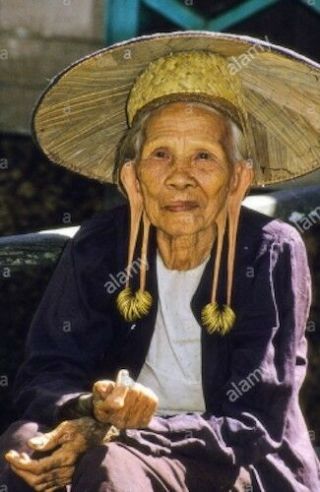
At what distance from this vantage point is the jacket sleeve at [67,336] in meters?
4.79

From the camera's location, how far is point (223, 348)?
483 cm

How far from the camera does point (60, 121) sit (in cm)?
508

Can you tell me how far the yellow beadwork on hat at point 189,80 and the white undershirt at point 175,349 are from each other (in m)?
0.45

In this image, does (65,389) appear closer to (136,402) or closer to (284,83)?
(136,402)

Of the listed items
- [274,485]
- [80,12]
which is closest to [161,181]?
[274,485]

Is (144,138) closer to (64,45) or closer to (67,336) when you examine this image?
(67,336)

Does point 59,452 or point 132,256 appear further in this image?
point 132,256

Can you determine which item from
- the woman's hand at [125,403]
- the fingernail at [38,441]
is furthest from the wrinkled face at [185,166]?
the fingernail at [38,441]

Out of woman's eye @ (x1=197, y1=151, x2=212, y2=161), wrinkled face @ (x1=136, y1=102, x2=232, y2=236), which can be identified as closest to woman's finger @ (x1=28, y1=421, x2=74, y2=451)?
wrinkled face @ (x1=136, y1=102, x2=232, y2=236)

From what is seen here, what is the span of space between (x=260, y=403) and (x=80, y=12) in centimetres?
367

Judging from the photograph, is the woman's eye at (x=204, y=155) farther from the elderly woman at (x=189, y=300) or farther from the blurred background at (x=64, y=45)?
the blurred background at (x=64, y=45)

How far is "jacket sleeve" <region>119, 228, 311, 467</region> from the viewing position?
448cm

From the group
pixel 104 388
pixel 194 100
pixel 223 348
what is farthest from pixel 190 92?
pixel 104 388

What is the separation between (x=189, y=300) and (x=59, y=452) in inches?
27.5
